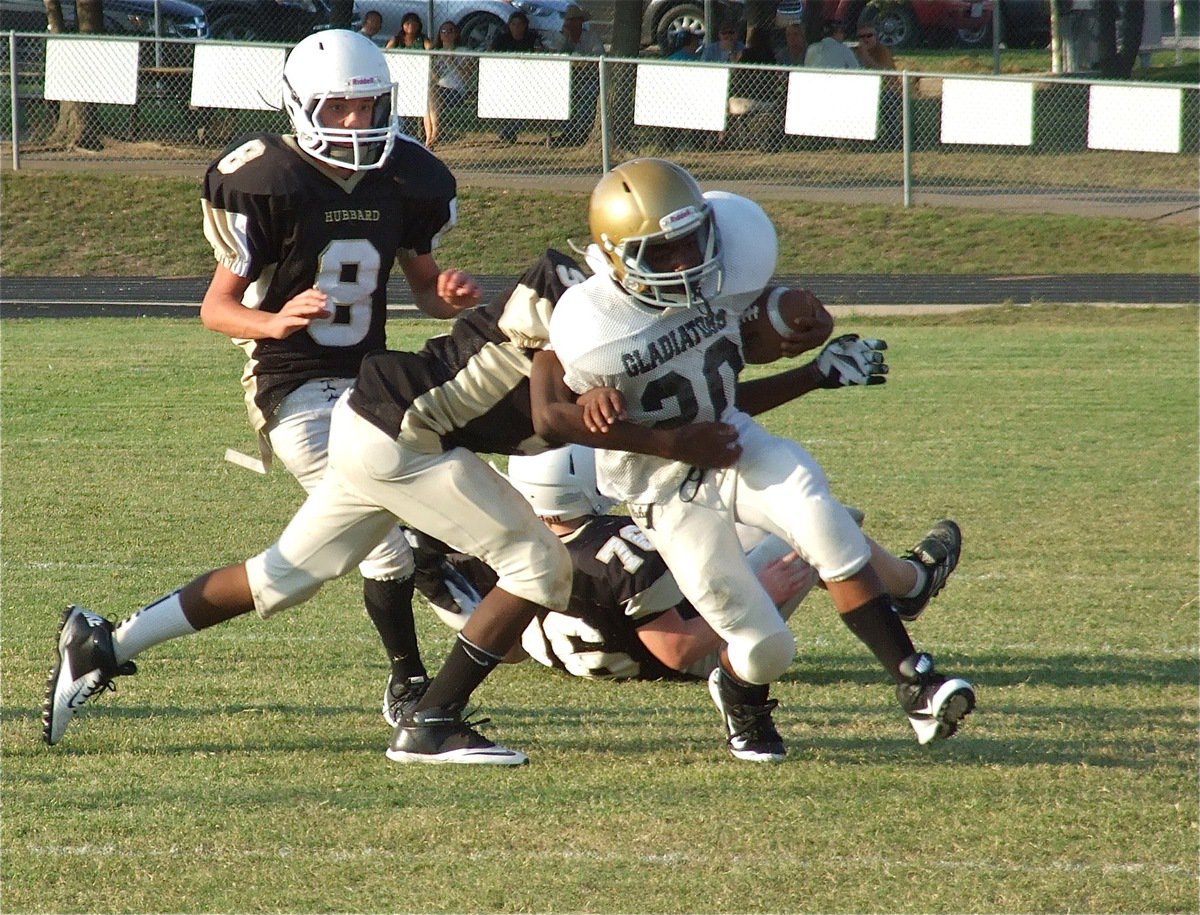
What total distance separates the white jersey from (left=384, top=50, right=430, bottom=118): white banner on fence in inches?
488

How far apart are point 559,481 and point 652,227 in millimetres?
1235

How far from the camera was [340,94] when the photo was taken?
14.6ft

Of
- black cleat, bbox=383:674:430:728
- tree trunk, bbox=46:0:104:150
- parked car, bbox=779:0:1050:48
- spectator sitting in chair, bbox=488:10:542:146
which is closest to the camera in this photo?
black cleat, bbox=383:674:430:728

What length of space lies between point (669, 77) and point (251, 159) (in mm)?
12226

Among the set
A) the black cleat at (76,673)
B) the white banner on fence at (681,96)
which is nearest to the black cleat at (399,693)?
the black cleat at (76,673)

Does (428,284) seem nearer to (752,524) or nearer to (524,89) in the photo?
(752,524)

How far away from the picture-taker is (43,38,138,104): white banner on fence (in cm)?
1627

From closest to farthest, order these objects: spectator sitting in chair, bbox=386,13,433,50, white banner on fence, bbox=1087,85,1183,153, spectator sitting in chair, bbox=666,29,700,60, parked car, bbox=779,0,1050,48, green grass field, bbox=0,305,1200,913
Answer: green grass field, bbox=0,305,1200,913 → white banner on fence, bbox=1087,85,1183,153 → spectator sitting in chair, bbox=386,13,433,50 → spectator sitting in chair, bbox=666,29,700,60 → parked car, bbox=779,0,1050,48

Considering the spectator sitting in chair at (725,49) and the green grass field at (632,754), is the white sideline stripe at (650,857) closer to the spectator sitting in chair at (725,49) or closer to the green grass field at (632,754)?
the green grass field at (632,754)

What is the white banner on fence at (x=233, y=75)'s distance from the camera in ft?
51.9

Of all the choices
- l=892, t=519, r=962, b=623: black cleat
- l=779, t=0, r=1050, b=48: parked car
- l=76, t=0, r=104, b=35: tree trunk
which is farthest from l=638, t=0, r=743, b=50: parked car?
l=892, t=519, r=962, b=623: black cleat

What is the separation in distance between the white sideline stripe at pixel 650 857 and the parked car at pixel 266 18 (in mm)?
18755

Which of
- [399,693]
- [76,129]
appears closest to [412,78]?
[76,129]

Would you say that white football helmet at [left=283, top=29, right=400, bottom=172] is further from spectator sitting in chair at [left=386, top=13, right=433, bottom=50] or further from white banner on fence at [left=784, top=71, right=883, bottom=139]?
spectator sitting in chair at [left=386, top=13, right=433, bottom=50]
